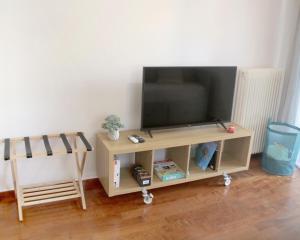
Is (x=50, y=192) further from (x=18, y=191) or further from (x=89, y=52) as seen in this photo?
(x=89, y=52)

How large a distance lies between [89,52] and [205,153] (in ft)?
4.64

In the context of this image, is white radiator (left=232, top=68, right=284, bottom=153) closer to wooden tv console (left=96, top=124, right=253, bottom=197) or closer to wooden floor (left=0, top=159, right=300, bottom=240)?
wooden tv console (left=96, top=124, right=253, bottom=197)

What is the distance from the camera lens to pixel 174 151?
2.94 meters

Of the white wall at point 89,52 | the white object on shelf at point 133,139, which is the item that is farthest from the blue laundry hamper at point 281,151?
the white object on shelf at point 133,139

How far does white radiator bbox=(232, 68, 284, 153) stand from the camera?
10.1ft

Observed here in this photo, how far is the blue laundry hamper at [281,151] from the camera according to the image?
310 centimetres

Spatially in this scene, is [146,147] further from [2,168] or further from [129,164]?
[2,168]

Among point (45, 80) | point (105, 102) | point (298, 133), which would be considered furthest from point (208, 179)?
point (45, 80)

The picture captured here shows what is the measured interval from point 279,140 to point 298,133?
0.66ft

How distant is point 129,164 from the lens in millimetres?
2916

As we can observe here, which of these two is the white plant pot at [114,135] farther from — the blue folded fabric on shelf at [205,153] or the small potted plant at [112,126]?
the blue folded fabric on shelf at [205,153]

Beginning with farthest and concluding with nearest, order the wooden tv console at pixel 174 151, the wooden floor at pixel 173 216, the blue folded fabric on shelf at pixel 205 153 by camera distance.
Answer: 1. the blue folded fabric on shelf at pixel 205 153
2. the wooden tv console at pixel 174 151
3. the wooden floor at pixel 173 216

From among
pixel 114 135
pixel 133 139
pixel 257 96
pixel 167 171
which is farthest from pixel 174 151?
pixel 257 96

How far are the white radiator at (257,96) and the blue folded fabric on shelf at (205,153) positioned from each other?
1.67ft
